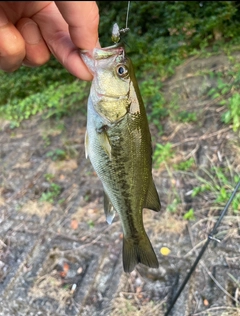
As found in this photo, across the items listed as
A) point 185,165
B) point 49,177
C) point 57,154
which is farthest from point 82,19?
Answer: point 57,154

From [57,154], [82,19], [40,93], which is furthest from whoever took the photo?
[40,93]

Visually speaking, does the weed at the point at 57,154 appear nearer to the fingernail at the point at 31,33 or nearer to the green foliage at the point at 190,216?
the green foliage at the point at 190,216

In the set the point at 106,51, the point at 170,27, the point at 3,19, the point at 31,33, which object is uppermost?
the point at 3,19

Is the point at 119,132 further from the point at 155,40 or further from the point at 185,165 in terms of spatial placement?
the point at 155,40

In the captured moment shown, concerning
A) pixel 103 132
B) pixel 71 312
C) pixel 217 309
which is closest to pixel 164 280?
pixel 217 309

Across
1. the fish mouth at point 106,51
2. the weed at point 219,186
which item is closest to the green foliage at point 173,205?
the weed at point 219,186

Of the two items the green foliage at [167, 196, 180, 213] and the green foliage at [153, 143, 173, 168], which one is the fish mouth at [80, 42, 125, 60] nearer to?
the green foliage at [167, 196, 180, 213]

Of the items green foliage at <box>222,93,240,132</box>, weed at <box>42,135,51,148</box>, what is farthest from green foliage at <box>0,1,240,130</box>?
green foliage at <box>222,93,240,132</box>

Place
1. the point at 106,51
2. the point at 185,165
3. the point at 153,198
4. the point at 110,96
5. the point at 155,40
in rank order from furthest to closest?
the point at 155,40 → the point at 185,165 → the point at 153,198 → the point at 110,96 → the point at 106,51
